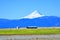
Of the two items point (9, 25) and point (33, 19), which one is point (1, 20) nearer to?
point (9, 25)

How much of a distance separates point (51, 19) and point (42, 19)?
3.50 metres

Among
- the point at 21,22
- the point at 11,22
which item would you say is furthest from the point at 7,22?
the point at 21,22

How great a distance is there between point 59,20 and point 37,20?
846cm

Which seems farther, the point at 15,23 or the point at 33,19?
the point at 33,19

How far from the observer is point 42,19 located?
198ft

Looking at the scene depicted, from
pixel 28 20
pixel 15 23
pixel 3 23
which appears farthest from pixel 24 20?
pixel 3 23

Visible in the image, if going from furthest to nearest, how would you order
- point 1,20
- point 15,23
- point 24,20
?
point 24,20, point 15,23, point 1,20

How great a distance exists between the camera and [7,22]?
52438 mm

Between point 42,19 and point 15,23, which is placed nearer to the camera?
point 15,23

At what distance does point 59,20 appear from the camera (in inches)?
2199

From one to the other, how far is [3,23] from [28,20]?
10903mm

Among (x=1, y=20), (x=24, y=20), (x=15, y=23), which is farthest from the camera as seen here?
(x=24, y=20)

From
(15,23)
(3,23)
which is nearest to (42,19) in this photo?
(15,23)

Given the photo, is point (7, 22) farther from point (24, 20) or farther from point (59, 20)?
point (59, 20)
